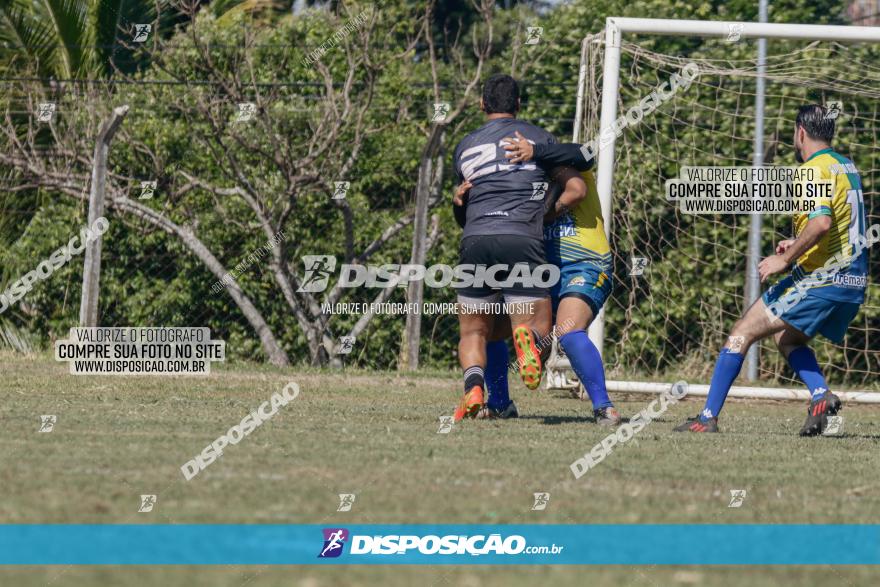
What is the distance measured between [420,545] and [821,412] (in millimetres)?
4350

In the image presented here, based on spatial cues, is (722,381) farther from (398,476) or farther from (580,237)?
(398,476)

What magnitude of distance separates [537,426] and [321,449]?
1937 mm

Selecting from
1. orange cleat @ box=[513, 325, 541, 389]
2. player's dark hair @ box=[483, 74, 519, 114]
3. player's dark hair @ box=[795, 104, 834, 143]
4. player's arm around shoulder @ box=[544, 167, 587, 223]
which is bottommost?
orange cleat @ box=[513, 325, 541, 389]

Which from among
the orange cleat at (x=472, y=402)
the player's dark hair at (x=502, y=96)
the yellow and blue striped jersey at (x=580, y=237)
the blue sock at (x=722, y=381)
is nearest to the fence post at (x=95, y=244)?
the player's dark hair at (x=502, y=96)

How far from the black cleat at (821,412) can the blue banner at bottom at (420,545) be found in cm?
339

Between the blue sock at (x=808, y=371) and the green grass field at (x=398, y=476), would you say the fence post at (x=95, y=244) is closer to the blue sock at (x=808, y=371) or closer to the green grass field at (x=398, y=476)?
the green grass field at (x=398, y=476)

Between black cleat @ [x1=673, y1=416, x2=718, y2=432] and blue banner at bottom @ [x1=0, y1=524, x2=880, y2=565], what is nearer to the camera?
blue banner at bottom @ [x1=0, y1=524, x2=880, y2=565]

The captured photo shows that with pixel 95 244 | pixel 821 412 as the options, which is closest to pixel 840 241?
pixel 821 412

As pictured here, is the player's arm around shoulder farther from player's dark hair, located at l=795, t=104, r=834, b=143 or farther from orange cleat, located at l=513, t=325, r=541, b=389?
player's dark hair, located at l=795, t=104, r=834, b=143

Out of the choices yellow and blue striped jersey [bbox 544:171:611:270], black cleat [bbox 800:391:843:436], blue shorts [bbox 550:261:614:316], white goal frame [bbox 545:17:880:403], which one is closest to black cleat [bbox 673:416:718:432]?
black cleat [bbox 800:391:843:436]

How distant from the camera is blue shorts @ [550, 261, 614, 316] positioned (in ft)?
25.5

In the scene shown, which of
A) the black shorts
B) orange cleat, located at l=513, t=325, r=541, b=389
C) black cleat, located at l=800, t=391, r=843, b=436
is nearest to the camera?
orange cleat, located at l=513, t=325, r=541, b=389

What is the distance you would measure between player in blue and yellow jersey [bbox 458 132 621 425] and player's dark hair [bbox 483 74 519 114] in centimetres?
25

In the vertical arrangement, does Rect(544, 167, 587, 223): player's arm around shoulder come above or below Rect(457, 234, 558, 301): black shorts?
above
